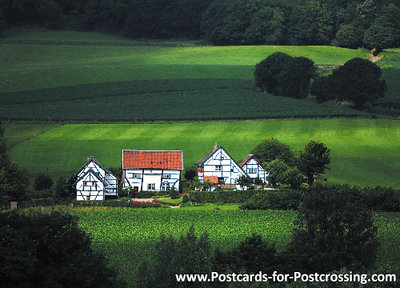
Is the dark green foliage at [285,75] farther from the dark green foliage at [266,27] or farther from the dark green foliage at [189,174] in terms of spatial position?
the dark green foliage at [189,174]

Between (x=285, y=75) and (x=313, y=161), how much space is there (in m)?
48.7

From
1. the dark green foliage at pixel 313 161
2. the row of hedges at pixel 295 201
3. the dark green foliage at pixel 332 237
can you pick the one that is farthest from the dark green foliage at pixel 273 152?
the dark green foliage at pixel 332 237

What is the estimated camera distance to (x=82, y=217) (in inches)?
2702

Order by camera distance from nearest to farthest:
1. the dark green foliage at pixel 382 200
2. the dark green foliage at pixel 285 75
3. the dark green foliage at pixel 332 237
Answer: the dark green foliage at pixel 332 237, the dark green foliage at pixel 382 200, the dark green foliage at pixel 285 75

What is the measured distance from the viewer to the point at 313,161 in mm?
84750

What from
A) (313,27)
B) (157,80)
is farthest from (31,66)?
(313,27)

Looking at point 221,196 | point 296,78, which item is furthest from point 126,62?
point 221,196

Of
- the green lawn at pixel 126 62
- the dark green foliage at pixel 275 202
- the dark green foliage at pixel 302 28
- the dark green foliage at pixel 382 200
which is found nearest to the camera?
the dark green foliage at pixel 382 200

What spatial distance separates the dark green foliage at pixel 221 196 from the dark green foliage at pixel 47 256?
32.7 m

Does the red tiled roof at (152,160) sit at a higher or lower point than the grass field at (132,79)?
lower

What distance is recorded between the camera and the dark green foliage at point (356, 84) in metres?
124

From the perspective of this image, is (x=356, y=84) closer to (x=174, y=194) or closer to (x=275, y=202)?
(x=174, y=194)

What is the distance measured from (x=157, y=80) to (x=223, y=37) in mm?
37169

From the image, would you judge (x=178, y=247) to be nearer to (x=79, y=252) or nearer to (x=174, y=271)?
(x=174, y=271)
